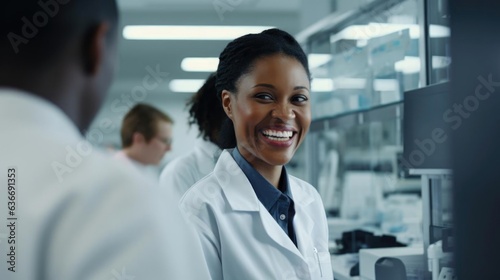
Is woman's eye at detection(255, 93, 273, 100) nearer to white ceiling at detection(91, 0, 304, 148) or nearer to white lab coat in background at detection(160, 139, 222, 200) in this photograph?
white lab coat in background at detection(160, 139, 222, 200)

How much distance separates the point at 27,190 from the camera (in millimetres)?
461

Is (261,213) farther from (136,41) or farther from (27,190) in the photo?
(136,41)

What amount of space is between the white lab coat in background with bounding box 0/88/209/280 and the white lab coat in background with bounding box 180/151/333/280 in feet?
2.14

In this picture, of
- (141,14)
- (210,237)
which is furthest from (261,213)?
(141,14)

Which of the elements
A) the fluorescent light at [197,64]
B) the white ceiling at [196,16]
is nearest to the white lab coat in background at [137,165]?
the white ceiling at [196,16]

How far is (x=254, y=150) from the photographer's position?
119 centimetres

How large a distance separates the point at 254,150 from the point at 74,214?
2.52 feet

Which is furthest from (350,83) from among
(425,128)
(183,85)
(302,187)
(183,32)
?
(183,85)

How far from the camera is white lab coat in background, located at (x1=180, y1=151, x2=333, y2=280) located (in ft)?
3.68

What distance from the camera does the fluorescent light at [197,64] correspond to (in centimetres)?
705

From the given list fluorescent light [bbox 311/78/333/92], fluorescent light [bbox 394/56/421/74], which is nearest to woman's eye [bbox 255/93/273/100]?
fluorescent light [bbox 394/56/421/74]

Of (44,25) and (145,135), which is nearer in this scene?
(44,25)

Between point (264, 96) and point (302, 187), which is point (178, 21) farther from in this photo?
point (264, 96)

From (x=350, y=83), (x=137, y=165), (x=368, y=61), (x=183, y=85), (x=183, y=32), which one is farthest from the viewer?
(x=183, y=85)
